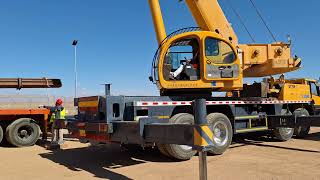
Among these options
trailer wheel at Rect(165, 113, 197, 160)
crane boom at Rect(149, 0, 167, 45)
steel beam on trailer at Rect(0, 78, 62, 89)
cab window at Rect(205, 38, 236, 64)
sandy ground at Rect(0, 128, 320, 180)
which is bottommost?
sandy ground at Rect(0, 128, 320, 180)

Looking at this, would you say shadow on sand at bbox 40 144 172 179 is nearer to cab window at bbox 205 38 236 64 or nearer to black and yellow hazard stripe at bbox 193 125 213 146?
black and yellow hazard stripe at bbox 193 125 213 146

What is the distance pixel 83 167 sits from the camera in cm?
901

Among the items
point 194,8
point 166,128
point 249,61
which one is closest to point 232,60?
point 249,61

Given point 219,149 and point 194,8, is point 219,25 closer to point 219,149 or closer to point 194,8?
point 194,8

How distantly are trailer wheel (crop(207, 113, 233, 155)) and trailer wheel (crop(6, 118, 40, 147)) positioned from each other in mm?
6352

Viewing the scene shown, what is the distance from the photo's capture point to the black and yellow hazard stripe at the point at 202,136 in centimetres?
588

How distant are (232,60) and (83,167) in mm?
5064

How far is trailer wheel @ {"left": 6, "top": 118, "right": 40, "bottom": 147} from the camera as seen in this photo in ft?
42.2

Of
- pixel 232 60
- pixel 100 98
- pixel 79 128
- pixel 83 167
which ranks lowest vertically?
pixel 83 167

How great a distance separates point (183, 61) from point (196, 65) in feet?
1.39

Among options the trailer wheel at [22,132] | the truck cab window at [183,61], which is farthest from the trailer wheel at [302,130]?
the trailer wheel at [22,132]

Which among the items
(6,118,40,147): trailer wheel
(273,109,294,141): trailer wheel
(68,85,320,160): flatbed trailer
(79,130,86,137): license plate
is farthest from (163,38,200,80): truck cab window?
(6,118,40,147): trailer wheel

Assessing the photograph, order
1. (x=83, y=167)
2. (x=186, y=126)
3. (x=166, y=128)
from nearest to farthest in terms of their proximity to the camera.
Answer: (x=186, y=126)
(x=166, y=128)
(x=83, y=167)

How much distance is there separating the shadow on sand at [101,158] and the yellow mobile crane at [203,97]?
0.64m
